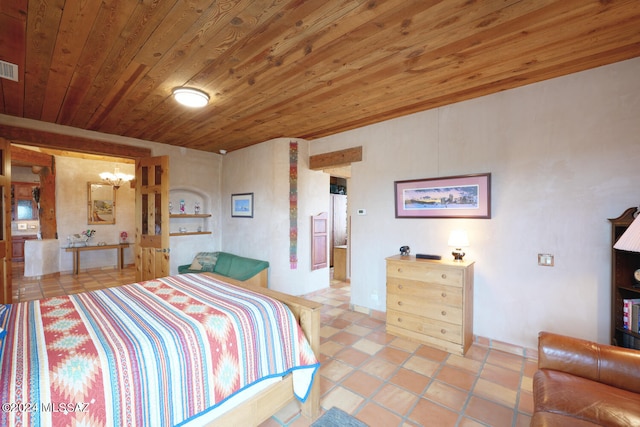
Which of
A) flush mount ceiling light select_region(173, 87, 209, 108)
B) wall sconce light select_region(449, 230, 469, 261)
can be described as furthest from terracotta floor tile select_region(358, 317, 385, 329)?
flush mount ceiling light select_region(173, 87, 209, 108)

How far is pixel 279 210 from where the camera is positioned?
→ 4.46m

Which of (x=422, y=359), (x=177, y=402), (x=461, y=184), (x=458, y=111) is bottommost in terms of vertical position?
(x=422, y=359)

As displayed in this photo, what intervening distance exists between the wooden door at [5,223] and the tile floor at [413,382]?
3.44 meters

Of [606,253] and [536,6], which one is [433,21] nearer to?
[536,6]

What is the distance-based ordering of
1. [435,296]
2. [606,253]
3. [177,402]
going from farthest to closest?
1. [435,296]
2. [606,253]
3. [177,402]

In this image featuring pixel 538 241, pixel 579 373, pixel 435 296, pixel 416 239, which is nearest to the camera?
pixel 579 373

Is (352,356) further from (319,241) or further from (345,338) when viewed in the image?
(319,241)

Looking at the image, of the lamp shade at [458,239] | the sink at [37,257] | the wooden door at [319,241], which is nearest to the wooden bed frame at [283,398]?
the lamp shade at [458,239]

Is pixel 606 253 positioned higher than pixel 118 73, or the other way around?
pixel 118 73

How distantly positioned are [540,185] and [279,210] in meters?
3.37

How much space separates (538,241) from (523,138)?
1023 mm

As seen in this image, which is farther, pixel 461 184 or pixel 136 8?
pixel 461 184

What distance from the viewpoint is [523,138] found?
2.67 metres

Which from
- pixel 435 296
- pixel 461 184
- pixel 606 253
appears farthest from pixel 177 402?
pixel 606 253
